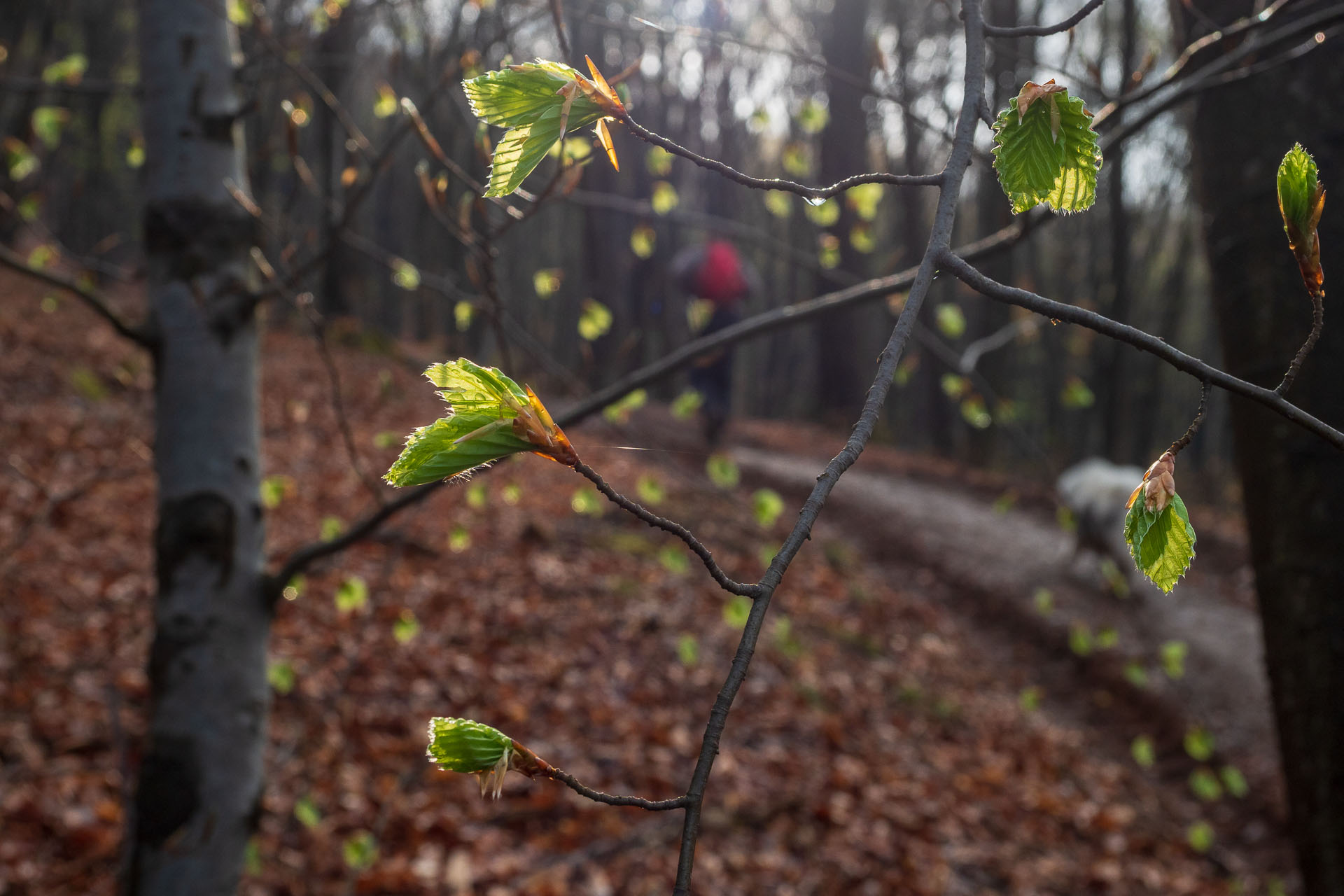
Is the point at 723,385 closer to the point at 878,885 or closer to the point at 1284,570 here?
the point at 878,885

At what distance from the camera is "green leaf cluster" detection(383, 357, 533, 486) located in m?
0.52

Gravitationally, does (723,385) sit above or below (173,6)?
above

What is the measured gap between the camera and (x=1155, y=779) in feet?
17.4

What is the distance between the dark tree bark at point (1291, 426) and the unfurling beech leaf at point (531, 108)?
160 cm

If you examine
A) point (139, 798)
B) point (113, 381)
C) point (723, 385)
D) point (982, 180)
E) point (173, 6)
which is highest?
point (982, 180)

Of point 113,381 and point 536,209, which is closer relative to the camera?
point 536,209

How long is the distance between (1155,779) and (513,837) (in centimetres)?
425

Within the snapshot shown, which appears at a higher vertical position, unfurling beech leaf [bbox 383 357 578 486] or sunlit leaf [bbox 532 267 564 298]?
sunlit leaf [bbox 532 267 564 298]

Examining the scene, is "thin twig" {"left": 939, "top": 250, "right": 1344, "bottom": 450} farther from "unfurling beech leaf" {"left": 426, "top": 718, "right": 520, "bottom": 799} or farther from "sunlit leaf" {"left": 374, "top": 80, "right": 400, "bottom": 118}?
"sunlit leaf" {"left": 374, "top": 80, "right": 400, "bottom": 118}

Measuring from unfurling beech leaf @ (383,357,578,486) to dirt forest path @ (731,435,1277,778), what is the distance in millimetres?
4442

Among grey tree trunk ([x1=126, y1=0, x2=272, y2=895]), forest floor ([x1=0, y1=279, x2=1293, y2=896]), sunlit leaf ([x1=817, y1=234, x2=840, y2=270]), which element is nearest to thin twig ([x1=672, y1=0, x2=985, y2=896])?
forest floor ([x1=0, y1=279, x2=1293, y2=896])

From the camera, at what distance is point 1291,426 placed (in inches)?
68.5

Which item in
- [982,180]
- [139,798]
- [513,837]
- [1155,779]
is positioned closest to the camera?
[139,798]

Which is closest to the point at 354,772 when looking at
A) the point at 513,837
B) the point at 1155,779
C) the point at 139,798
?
the point at 513,837
